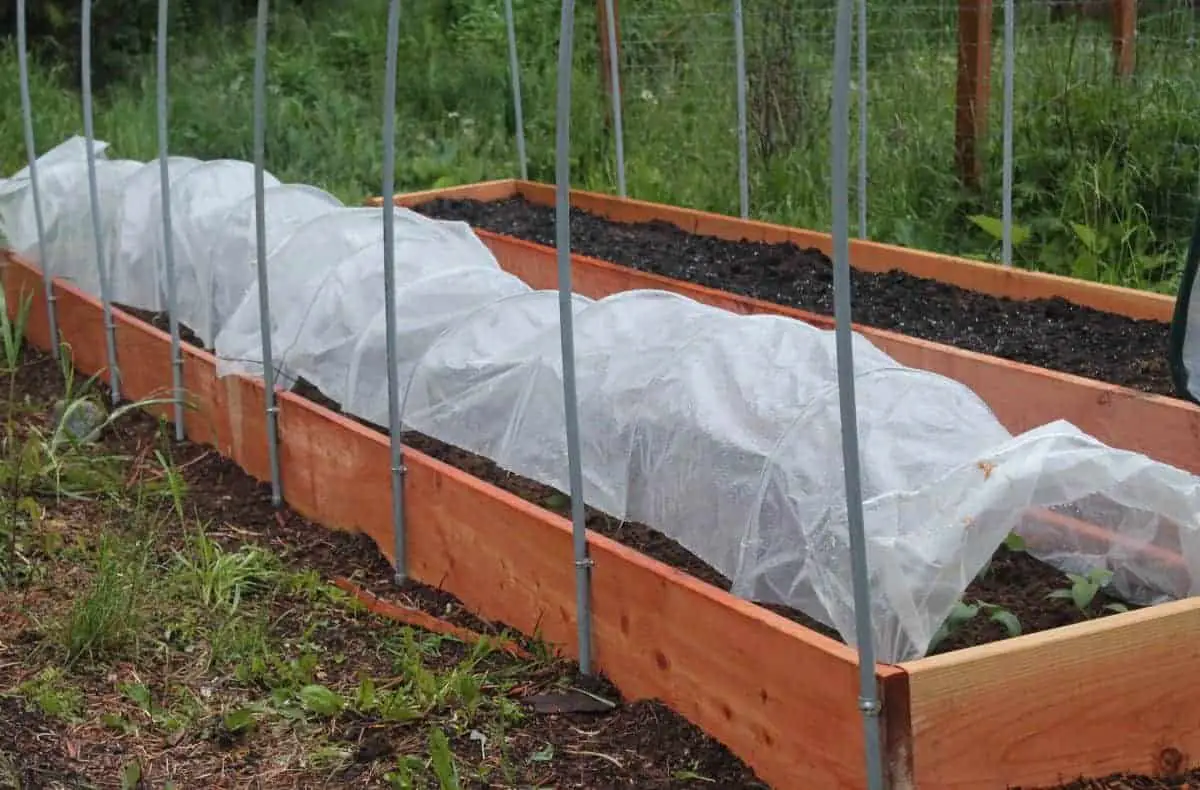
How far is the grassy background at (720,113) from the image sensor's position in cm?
602

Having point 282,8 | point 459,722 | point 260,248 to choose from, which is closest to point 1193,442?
point 459,722

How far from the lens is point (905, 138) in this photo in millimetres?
7137

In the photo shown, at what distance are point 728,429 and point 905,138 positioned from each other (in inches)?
169

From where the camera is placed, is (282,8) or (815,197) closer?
(815,197)

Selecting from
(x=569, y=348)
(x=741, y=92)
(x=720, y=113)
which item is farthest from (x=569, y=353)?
(x=720, y=113)

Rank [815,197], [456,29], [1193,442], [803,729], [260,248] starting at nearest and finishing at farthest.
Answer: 1. [803,729]
2. [1193,442]
3. [260,248]
4. [815,197]
5. [456,29]

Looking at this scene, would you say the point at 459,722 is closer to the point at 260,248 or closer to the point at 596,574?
the point at 596,574

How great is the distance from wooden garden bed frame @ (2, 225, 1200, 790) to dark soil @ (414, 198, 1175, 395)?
160cm

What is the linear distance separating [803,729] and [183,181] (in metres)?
3.87

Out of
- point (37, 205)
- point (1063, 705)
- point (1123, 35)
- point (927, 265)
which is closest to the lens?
point (1063, 705)

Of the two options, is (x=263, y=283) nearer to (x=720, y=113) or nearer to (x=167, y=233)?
(x=167, y=233)

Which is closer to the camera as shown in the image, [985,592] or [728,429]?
[985,592]

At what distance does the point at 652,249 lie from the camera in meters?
6.28

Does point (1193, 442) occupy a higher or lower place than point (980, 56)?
lower
